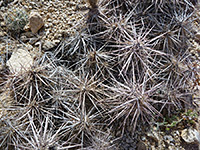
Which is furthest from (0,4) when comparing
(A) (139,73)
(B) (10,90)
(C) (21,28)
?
(A) (139,73)

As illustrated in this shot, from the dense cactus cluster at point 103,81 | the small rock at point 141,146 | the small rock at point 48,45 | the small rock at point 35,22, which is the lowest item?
the small rock at point 141,146

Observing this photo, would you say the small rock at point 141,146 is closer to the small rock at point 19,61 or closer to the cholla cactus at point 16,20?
the small rock at point 19,61

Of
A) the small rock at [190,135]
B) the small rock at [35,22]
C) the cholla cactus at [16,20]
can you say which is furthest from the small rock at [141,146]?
the cholla cactus at [16,20]

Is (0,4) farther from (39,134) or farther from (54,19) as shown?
(39,134)

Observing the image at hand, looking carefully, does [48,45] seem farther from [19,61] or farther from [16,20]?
[16,20]

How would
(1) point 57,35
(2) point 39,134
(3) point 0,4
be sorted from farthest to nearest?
(3) point 0,4, (1) point 57,35, (2) point 39,134

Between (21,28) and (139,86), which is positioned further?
(21,28)

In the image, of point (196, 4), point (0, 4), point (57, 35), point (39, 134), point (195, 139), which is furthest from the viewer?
point (196, 4)
